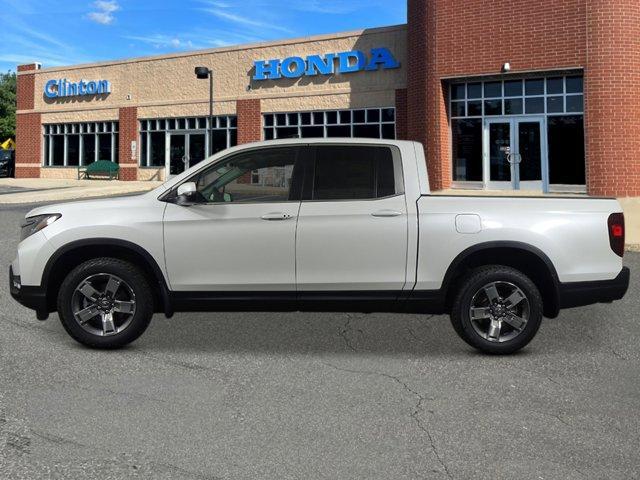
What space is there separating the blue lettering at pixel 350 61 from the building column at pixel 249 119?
4745 millimetres

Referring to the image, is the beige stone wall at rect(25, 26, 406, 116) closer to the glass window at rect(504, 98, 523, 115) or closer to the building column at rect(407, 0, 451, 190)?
the building column at rect(407, 0, 451, 190)

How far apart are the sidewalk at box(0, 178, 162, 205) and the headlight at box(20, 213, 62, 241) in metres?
19.4

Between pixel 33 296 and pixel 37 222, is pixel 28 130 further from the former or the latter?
pixel 33 296

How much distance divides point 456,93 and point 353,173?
1787 centimetres

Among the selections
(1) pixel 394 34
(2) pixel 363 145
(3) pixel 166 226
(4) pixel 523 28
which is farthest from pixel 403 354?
(1) pixel 394 34

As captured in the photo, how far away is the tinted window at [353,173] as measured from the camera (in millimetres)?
5809

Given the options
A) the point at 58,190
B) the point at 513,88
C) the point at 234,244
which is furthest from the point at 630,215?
the point at 58,190

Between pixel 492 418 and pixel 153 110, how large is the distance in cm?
3319

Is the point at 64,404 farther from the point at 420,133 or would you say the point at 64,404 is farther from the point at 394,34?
the point at 394,34

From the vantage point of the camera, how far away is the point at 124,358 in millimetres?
5605

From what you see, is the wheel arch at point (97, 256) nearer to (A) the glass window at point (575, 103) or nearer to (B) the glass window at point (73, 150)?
(A) the glass window at point (575, 103)

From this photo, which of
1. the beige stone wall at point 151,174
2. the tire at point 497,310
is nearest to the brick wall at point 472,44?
the beige stone wall at point 151,174

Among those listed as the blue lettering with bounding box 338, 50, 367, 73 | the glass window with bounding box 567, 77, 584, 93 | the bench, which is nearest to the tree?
the bench

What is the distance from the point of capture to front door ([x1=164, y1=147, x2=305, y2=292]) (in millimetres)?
5684
